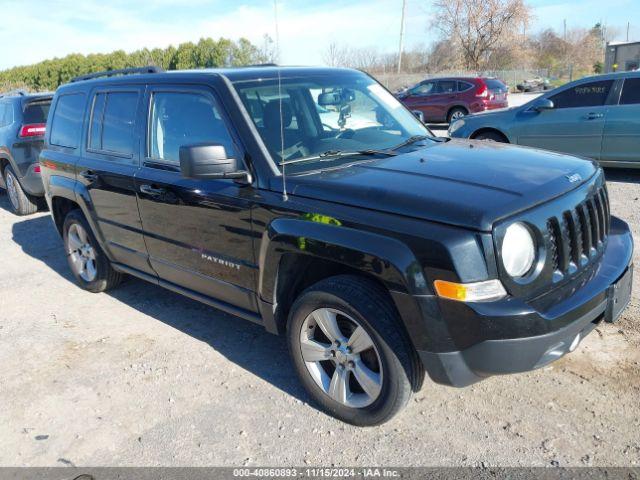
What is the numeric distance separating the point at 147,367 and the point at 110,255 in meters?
1.35

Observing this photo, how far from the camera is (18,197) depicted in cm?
862

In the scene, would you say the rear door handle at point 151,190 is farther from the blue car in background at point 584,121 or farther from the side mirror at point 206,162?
the blue car in background at point 584,121

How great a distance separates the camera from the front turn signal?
2.40 metres

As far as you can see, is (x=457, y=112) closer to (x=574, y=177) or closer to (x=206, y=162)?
(x=574, y=177)

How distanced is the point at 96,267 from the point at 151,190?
5.44 ft


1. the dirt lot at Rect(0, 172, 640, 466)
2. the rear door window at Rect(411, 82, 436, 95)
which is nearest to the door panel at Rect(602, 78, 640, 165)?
the dirt lot at Rect(0, 172, 640, 466)

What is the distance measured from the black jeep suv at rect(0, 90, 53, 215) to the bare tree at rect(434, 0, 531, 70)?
41.3m

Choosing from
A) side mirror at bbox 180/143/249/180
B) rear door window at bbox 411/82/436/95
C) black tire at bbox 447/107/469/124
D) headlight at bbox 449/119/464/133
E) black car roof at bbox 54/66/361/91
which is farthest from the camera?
rear door window at bbox 411/82/436/95

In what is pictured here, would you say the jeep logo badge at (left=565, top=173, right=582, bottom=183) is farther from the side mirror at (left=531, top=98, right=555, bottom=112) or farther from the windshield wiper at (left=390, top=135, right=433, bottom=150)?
the side mirror at (left=531, top=98, right=555, bottom=112)

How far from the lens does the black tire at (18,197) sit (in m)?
8.58

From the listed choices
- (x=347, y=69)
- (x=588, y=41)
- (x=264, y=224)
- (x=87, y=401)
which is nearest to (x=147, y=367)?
(x=87, y=401)

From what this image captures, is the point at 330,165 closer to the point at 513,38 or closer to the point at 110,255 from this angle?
the point at 110,255

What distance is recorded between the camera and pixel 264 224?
3137mm

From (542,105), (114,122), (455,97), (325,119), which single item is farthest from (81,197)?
(455,97)
